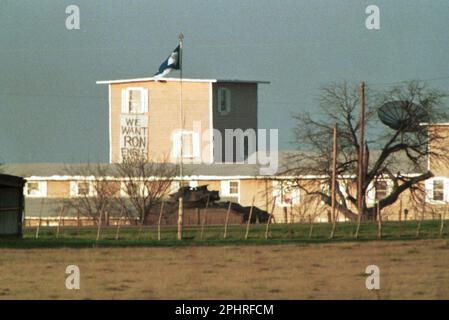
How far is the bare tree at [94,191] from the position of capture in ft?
237

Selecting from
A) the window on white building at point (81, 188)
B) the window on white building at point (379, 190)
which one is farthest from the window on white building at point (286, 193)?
the window on white building at point (81, 188)

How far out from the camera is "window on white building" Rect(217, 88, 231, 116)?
276 ft

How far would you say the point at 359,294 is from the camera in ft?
80.0

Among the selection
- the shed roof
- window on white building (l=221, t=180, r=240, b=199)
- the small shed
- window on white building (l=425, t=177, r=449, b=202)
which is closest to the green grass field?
the small shed

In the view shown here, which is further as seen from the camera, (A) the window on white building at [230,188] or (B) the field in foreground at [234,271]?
(A) the window on white building at [230,188]

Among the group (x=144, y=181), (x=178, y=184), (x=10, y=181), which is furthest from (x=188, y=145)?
(x=10, y=181)

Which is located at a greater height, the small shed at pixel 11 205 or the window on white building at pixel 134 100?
the window on white building at pixel 134 100

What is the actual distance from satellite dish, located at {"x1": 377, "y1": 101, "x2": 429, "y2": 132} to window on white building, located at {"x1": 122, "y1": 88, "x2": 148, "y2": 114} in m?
21.6

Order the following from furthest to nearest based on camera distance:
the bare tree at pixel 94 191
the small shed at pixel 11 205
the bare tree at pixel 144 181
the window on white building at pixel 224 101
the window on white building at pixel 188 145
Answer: the window on white building at pixel 224 101 < the window on white building at pixel 188 145 < the bare tree at pixel 94 191 < the bare tree at pixel 144 181 < the small shed at pixel 11 205

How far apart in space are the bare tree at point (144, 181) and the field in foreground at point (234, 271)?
32.8m

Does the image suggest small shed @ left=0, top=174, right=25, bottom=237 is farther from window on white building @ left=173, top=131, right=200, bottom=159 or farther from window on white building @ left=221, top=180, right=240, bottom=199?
window on white building @ left=173, top=131, right=200, bottom=159

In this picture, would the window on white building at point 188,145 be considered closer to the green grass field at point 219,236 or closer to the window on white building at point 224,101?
the window on white building at point 224,101
